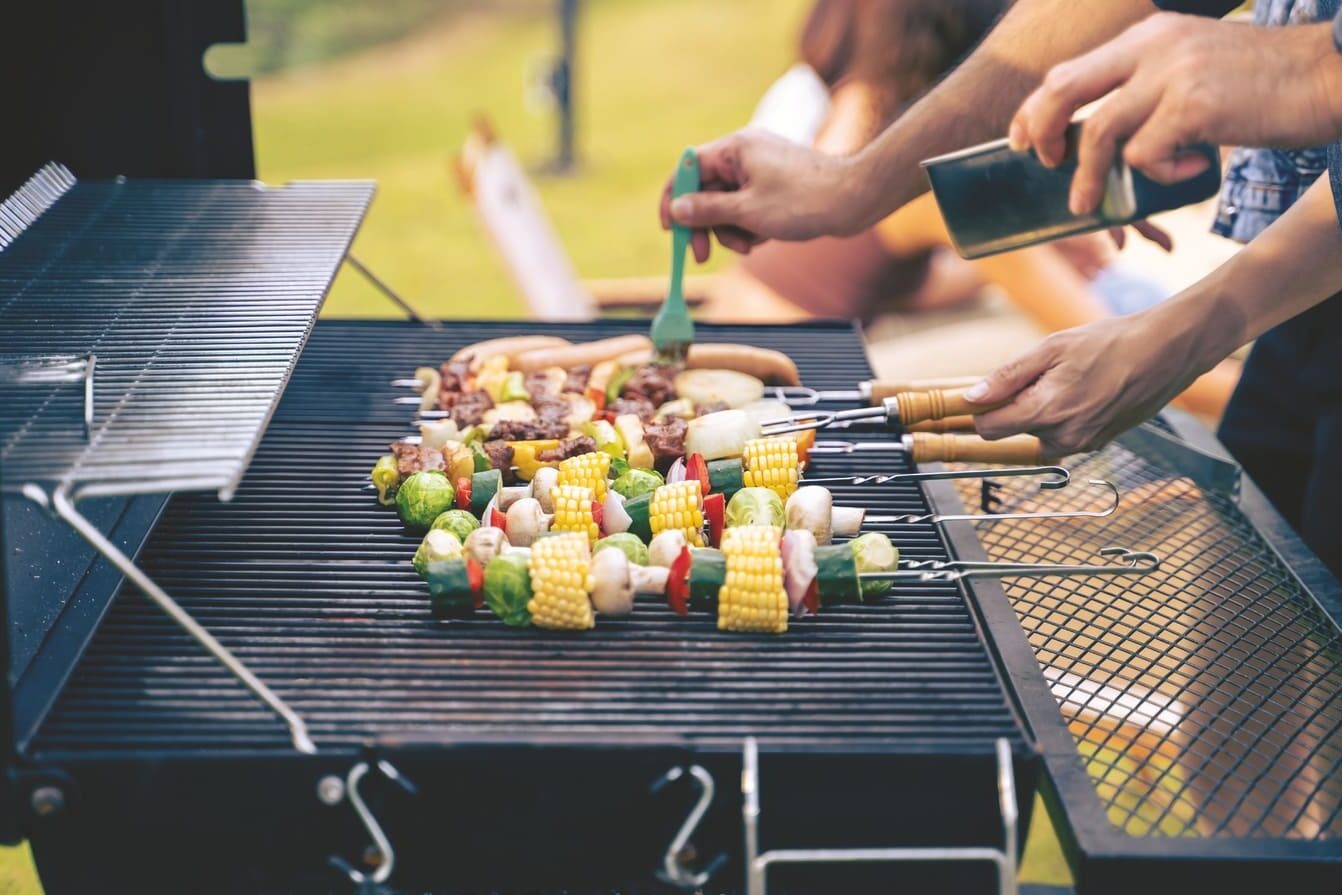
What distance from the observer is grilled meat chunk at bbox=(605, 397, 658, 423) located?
291cm

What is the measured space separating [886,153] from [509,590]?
1483 millimetres

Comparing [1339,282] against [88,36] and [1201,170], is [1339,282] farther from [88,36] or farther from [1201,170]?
[88,36]

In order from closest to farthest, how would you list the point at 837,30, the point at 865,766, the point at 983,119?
the point at 865,766
the point at 983,119
the point at 837,30

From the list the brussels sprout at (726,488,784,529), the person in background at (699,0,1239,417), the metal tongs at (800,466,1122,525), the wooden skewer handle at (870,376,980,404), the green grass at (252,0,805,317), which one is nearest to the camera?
the brussels sprout at (726,488,784,529)

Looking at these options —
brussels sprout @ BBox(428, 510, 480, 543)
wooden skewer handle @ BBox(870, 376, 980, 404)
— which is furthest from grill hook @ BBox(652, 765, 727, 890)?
wooden skewer handle @ BBox(870, 376, 980, 404)

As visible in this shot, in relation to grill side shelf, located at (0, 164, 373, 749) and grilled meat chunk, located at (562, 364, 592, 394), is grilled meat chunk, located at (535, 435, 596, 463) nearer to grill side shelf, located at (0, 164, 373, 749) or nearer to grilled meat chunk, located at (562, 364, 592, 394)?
grilled meat chunk, located at (562, 364, 592, 394)

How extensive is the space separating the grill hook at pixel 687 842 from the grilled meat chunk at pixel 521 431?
1096 millimetres

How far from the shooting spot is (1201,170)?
2.03m

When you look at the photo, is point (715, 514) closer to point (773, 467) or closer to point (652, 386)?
point (773, 467)

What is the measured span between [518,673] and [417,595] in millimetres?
321

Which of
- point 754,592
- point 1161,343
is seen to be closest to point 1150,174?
point 1161,343

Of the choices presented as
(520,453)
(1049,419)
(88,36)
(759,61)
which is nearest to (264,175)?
(759,61)

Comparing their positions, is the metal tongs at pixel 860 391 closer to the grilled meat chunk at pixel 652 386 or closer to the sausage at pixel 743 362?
the sausage at pixel 743 362

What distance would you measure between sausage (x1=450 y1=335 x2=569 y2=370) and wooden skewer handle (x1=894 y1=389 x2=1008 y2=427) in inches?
39.2
